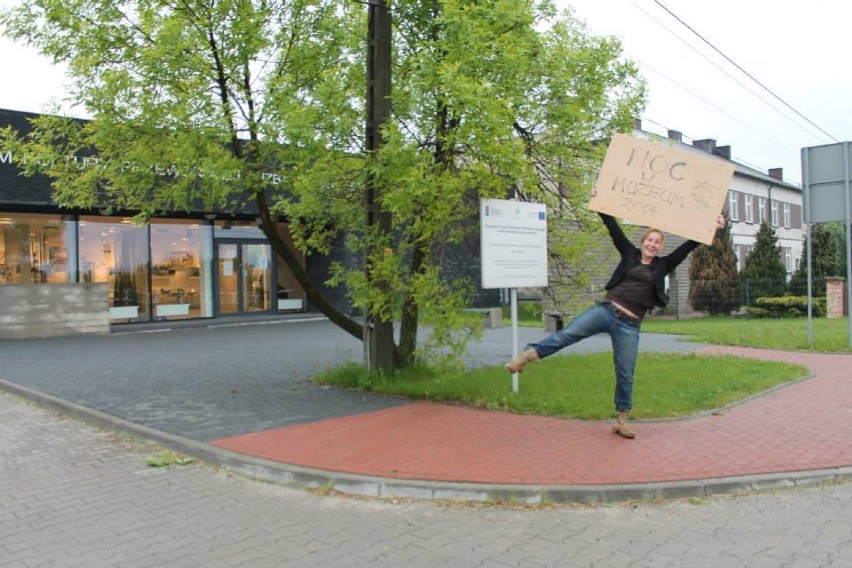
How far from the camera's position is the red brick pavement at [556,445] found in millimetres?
5695

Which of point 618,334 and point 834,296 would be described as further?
point 834,296

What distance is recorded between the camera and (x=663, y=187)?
6.92 metres

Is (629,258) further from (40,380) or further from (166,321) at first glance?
(166,321)

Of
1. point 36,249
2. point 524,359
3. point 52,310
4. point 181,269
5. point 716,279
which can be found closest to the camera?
point 524,359

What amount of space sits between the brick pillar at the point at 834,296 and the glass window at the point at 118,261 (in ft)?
77.2

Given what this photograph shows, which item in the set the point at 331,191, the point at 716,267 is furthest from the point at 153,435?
the point at 716,267

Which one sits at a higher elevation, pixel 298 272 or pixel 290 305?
pixel 298 272

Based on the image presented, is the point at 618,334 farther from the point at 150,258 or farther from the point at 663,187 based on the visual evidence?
the point at 150,258

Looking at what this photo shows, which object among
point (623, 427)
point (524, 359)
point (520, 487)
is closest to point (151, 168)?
point (524, 359)

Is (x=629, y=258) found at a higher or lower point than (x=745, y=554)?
higher

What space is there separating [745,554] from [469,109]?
4.71 m

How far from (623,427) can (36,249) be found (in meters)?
18.3

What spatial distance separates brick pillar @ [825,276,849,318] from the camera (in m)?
25.3

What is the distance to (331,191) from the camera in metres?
9.65
